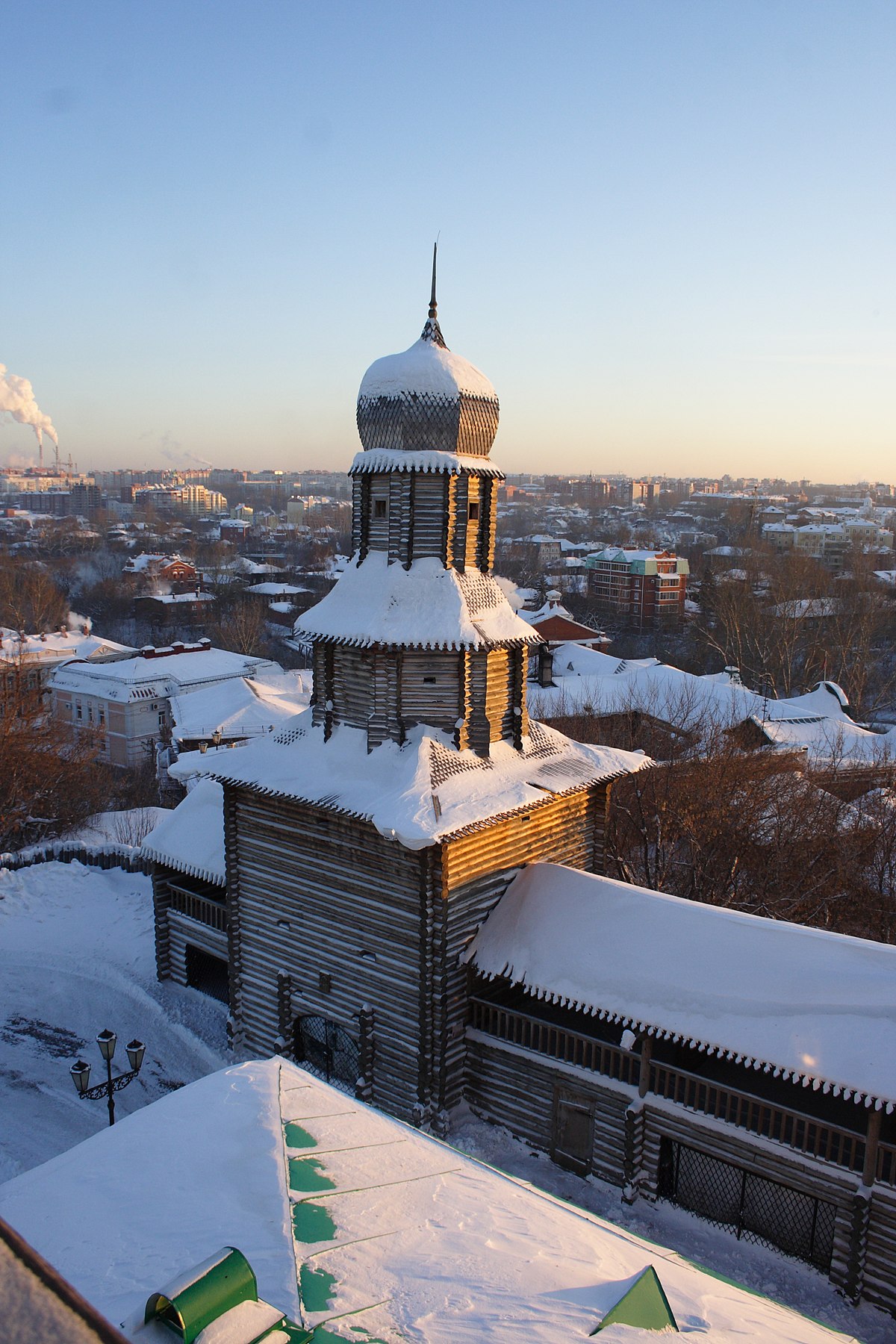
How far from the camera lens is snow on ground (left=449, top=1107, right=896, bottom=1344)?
409 inches

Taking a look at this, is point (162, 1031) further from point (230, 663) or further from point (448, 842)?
point (230, 663)

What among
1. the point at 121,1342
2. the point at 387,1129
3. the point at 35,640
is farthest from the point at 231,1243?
the point at 35,640

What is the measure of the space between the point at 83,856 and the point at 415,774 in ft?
49.8

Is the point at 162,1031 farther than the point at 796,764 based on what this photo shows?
No

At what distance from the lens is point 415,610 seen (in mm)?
13961

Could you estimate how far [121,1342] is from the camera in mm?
1773

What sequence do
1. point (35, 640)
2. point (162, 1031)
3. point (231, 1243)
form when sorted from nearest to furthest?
point (231, 1243)
point (162, 1031)
point (35, 640)

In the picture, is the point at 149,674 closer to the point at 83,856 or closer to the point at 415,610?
the point at 83,856

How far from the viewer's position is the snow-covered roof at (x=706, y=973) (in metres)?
10.4

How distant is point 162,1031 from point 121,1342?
55.5 feet

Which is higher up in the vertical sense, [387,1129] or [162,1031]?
[387,1129]

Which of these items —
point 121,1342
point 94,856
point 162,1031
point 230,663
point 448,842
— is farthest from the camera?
point 230,663

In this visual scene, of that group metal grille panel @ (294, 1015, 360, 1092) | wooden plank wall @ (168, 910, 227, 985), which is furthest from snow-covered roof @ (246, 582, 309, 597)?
metal grille panel @ (294, 1015, 360, 1092)

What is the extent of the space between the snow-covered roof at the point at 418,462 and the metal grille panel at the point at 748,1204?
9997 mm
